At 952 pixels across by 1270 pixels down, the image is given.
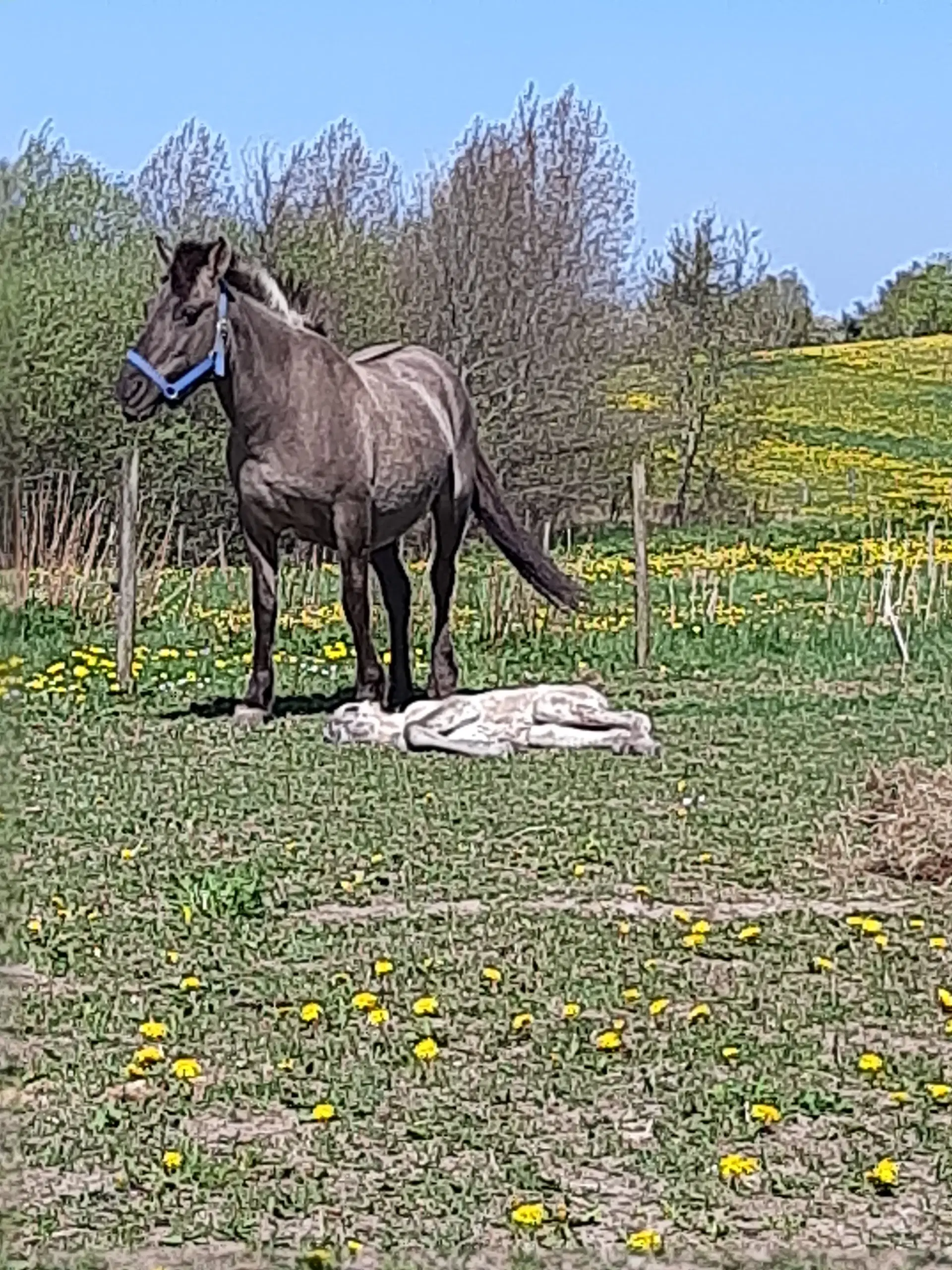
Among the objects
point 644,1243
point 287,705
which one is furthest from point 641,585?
point 644,1243

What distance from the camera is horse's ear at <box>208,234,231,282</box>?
994 cm

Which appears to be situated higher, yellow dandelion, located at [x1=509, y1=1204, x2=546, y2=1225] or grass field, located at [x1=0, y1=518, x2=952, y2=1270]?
grass field, located at [x1=0, y1=518, x2=952, y2=1270]

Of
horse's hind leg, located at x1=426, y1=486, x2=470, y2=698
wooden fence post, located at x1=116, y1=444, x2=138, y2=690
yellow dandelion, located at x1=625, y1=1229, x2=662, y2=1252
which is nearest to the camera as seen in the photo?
yellow dandelion, located at x1=625, y1=1229, x2=662, y2=1252

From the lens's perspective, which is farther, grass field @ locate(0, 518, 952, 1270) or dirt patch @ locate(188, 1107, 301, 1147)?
dirt patch @ locate(188, 1107, 301, 1147)

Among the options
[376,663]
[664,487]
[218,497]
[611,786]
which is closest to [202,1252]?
[611,786]

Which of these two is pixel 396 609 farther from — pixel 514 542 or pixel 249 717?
pixel 249 717

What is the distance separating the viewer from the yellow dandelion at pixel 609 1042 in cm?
457

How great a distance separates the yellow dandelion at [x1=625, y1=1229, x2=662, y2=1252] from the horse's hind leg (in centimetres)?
772

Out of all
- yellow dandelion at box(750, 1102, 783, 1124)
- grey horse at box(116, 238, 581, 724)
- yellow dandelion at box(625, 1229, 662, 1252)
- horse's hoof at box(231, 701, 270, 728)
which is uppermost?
grey horse at box(116, 238, 581, 724)

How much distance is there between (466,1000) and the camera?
5027mm

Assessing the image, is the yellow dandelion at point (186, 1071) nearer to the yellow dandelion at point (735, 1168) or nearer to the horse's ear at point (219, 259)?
the yellow dandelion at point (735, 1168)

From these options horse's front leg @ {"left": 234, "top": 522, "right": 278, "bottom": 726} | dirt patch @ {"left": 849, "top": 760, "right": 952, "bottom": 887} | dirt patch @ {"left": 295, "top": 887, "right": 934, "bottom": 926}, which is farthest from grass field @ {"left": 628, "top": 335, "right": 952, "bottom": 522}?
dirt patch @ {"left": 295, "top": 887, "right": 934, "bottom": 926}

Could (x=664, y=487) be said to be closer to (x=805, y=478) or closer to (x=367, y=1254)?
(x=805, y=478)

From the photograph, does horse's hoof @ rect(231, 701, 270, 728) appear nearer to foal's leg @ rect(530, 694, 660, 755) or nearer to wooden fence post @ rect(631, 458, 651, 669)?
foal's leg @ rect(530, 694, 660, 755)
